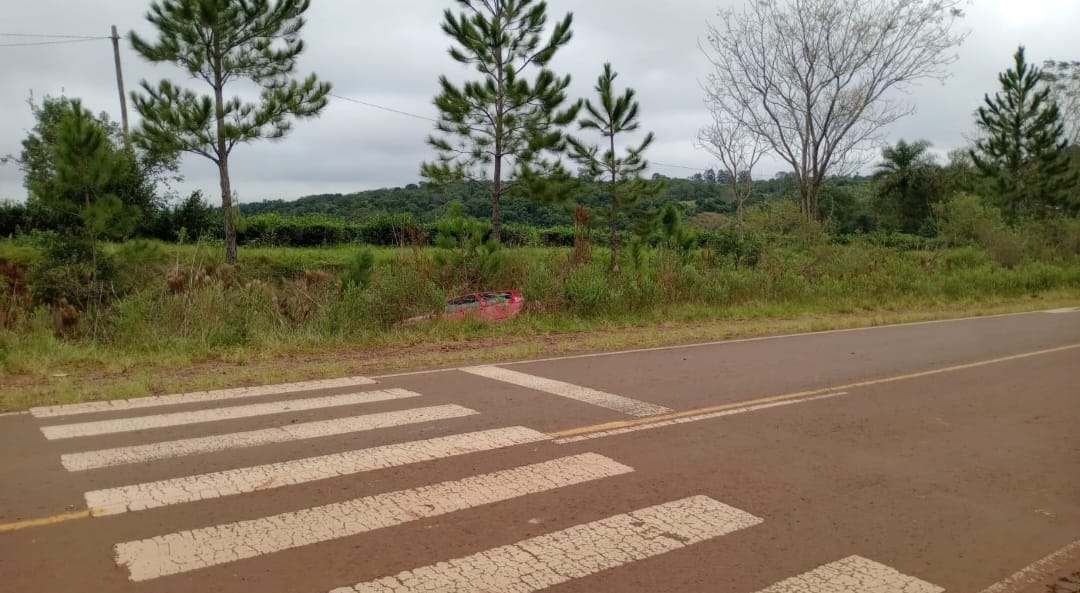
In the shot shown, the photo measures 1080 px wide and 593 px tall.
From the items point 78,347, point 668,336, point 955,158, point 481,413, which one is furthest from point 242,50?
point 955,158

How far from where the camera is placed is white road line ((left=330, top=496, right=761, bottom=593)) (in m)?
3.92

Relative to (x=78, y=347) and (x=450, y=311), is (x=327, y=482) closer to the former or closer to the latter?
(x=78, y=347)

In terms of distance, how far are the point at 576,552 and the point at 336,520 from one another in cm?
149

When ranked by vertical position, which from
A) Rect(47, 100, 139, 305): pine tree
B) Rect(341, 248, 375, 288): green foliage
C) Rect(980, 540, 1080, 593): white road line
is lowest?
Rect(980, 540, 1080, 593): white road line

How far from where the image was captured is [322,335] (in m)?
13.1

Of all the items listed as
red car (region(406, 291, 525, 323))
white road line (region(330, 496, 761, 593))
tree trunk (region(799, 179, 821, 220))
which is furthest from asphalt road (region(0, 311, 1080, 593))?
tree trunk (region(799, 179, 821, 220))

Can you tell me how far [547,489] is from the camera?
17.5 feet

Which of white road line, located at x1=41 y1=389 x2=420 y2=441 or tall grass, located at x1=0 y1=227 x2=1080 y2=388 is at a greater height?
tall grass, located at x1=0 y1=227 x2=1080 y2=388

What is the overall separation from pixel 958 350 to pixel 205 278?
526 inches

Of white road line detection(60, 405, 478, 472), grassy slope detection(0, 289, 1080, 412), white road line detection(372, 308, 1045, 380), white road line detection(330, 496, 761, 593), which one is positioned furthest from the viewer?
white road line detection(372, 308, 1045, 380)

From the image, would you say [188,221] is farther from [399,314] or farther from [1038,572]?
[1038,572]

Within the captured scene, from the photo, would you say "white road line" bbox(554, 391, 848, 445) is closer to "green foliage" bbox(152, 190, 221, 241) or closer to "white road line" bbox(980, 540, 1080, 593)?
"white road line" bbox(980, 540, 1080, 593)

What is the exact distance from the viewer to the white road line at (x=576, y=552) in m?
3.92

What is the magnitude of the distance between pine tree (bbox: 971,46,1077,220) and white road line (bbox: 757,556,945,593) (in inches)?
1877
